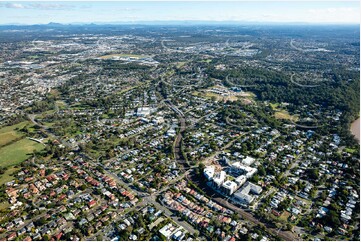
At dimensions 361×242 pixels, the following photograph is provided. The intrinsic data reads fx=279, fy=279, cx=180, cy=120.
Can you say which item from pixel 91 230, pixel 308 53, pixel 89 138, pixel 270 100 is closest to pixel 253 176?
pixel 91 230

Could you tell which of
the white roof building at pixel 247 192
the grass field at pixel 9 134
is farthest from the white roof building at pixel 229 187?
the grass field at pixel 9 134

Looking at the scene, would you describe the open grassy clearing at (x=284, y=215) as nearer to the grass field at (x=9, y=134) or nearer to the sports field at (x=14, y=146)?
the sports field at (x=14, y=146)

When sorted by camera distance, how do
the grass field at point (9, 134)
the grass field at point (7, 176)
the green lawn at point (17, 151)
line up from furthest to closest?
the grass field at point (9, 134) → the green lawn at point (17, 151) → the grass field at point (7, 176)

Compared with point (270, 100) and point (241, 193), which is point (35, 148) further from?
point (270, 100)

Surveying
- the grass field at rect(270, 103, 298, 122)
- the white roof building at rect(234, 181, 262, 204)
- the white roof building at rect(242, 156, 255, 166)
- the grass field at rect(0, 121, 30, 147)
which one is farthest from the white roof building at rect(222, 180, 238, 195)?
the grass field at rect(0, 121, 30, 147)

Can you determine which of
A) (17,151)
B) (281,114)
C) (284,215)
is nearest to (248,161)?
(284,215)

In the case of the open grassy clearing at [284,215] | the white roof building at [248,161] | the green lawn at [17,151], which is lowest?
the open grassy clearing at [284,215]
